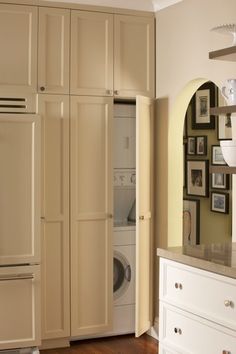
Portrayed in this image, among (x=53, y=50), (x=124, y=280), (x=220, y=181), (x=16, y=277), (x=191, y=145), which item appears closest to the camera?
(x=16, y=277)

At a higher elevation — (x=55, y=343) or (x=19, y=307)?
(x=19, y=307)

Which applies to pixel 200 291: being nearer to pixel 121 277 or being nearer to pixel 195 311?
pixel 195 311

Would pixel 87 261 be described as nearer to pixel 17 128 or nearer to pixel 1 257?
pixel 1 257

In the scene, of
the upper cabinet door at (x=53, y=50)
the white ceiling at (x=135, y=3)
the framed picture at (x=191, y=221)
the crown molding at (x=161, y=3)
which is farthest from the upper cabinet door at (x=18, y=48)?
the framed picture at (x=191, y=221)

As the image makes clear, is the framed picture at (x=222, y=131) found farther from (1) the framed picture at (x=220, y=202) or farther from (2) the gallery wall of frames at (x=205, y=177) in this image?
(1) the framed picture at (x=220, y=202)

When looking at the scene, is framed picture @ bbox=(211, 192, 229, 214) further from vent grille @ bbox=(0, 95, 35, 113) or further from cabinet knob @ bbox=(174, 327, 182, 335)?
cabinet knob @ bbox=(174, 327, 182, 335)

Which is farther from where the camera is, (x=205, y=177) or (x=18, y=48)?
(x=205, y=177)

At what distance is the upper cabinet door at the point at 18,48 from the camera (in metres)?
4.26

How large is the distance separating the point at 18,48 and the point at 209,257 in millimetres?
2191

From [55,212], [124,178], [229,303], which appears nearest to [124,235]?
[124,178]

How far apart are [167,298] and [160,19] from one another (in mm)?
2347

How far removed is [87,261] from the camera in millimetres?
4551

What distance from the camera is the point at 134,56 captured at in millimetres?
4656

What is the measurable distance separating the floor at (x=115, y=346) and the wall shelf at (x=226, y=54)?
2.17 m
